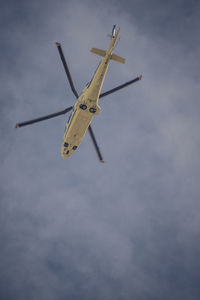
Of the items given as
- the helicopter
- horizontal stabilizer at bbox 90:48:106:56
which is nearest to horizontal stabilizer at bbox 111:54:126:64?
the helicopter

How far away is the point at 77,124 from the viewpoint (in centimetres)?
2672

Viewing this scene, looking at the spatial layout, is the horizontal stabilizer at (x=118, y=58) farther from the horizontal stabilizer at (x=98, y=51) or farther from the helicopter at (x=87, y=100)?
the horizontal stabilizer at (x=98, y=51)

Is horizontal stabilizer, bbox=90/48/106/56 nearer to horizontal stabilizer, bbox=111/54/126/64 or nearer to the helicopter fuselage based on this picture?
the helicopter fuselage

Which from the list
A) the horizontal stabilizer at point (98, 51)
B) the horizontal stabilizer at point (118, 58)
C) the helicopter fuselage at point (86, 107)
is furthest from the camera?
the helicopter fuselage at point (86, 107)

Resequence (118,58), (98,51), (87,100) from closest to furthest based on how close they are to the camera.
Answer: (98,51), (118,58), (87,100)

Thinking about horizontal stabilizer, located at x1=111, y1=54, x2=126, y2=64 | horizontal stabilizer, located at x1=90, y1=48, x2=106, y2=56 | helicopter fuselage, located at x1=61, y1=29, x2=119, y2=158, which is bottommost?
helicopter fuselage, located at x1=61, y1=29, x2=119, y2=158

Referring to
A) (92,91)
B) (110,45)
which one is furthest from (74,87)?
(110,45)

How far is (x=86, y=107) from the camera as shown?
83.1 ft

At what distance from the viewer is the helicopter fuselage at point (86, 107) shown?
935 inches

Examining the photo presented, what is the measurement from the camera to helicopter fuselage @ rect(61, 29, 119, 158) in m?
23.8

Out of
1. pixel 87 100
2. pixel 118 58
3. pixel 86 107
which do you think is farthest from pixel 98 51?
pixel 86 107

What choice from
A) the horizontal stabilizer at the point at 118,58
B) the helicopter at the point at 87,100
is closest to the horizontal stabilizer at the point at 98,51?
the helicopter at the point at 87,100

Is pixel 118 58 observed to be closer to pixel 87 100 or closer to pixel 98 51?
pixel 98 51

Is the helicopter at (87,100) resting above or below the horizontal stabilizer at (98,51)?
below
